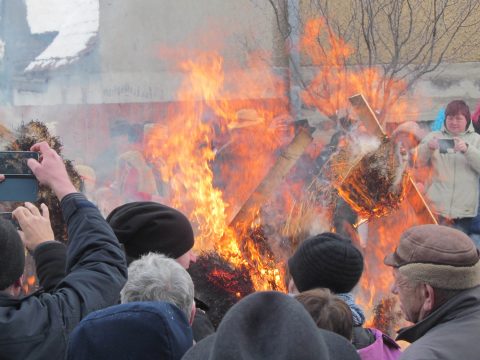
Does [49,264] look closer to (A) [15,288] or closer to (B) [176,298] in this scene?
(A) [15,288]

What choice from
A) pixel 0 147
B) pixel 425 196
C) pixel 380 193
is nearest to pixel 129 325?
pixel 0 147

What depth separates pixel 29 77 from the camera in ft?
30.2

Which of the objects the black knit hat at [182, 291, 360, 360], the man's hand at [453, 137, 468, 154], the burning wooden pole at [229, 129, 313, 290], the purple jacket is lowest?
the burning wooden pole at [229, 129, 313, 290]

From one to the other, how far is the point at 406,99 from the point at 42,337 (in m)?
8.14

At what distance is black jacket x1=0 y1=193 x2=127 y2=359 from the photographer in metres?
1.89

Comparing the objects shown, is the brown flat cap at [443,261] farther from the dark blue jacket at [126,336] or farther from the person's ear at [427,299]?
the dark blue jacket at [126,336]

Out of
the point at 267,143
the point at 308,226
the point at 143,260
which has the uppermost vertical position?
the point at 143,260

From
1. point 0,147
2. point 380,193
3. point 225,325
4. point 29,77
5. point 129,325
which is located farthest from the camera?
point 29,77

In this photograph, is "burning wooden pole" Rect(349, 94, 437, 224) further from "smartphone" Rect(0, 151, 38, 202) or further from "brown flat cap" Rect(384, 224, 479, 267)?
"smartphone" Rect(0, 151, 38, 202)

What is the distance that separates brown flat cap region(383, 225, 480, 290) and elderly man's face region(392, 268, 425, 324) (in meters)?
0.03

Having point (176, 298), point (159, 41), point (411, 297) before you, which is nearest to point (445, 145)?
point (159, 41)

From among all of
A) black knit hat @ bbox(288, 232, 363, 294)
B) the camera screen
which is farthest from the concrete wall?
the camera screen

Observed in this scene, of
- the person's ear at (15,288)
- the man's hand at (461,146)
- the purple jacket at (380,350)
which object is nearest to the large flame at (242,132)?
the man's hand at (461,146)

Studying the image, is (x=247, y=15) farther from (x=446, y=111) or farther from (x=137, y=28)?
(x=446, y=111)
